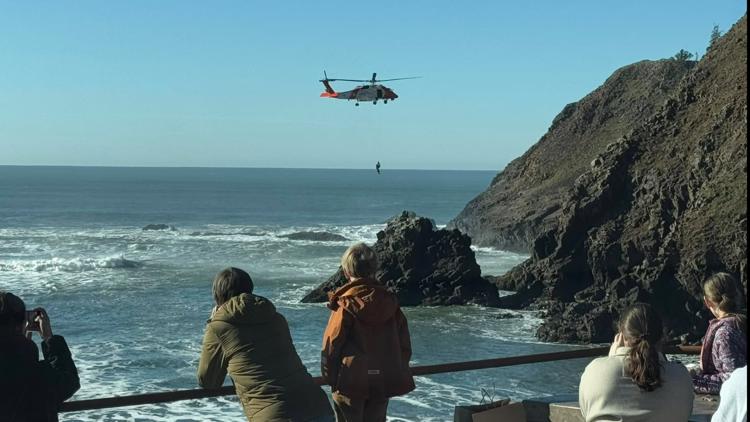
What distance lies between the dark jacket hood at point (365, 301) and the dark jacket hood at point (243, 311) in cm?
42

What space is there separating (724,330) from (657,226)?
3366cm

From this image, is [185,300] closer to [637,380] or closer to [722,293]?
[722,293]

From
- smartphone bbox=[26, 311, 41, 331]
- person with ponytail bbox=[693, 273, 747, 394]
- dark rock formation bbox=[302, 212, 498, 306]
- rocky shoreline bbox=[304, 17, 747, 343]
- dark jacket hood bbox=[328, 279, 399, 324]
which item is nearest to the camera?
smartphone bbox=[26, 311, 41, 331]

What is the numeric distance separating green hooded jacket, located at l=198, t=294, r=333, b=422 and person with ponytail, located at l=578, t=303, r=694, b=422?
139cm

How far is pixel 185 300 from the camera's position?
39.8 m

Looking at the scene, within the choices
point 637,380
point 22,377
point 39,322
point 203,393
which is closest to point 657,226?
point 203,393

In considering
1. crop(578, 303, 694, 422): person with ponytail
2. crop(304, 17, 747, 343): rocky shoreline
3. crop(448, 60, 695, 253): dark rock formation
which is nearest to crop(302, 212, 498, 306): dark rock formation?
crop(304, 17, 747, 343): rocky shoreline

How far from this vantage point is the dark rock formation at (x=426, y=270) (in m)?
39.9

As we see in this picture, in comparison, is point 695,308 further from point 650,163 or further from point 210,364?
point 210,364

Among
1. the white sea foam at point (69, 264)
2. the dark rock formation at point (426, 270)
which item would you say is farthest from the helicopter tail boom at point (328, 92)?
the white sea foam at point (69, 264)

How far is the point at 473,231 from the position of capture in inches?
3027

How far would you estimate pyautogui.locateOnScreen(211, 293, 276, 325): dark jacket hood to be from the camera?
16.2 ft

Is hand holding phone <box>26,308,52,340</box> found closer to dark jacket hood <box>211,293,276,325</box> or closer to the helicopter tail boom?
dark jacket hood <box>211,293,276,325</box>

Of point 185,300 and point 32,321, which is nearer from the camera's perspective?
point 32,321
